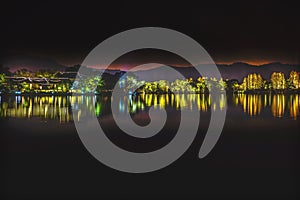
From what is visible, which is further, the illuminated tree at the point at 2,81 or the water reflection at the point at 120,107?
the illuminated tree at the point at 2,81

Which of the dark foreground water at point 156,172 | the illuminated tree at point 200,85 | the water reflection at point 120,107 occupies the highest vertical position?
the illuminated tree at point 200,85

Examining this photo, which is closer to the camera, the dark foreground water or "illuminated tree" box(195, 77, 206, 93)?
the dark foreground water

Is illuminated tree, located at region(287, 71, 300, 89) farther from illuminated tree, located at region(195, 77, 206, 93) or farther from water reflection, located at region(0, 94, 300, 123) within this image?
water reflection, located at region(0, 94, 300, 123)

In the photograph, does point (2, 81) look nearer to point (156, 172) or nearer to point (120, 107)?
point (120, 107)

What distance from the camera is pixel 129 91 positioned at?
4081 cm

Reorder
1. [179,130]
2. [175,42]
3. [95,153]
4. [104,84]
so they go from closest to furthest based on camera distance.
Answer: [95,153], [179,130], [175,42], [104,84]

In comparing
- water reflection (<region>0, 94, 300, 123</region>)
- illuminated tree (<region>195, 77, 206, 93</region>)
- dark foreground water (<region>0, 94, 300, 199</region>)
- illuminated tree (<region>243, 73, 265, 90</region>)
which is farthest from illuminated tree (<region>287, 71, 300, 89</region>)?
dark foreground water (<region>0, 94, 300, 199</region>)

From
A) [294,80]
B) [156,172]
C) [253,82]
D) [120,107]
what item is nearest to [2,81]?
[253,82]

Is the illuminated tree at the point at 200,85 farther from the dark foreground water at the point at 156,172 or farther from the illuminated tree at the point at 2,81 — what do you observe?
the dark foreground water at the point at 156,172

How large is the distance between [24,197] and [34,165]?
0.92 metres

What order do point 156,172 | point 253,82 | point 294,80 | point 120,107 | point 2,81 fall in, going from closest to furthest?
point 156,172
point 120,107
point 294,80
point 2,81
point 253,82

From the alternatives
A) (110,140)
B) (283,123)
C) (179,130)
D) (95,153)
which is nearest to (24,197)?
(95,153)

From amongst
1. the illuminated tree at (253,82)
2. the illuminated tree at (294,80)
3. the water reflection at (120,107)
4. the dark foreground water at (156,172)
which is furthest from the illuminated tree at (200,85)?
the dark foreground water at (156,172)

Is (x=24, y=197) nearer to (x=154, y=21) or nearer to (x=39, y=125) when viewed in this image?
(x=39, y=125)
